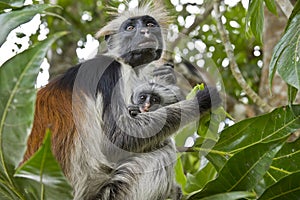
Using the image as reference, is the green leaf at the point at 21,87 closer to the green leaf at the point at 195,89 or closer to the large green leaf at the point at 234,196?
the large green leaf at the point at 234,196

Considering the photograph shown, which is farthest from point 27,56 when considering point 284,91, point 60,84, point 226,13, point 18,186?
point 226,13

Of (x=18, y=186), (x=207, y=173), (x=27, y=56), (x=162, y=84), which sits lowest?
(x=207, y=173)

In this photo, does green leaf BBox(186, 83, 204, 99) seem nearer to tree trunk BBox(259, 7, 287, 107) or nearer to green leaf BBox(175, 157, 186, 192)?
green leaf BBox(175, 157, 186, 192)

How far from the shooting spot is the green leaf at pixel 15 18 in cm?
185

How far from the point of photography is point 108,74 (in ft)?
12.8

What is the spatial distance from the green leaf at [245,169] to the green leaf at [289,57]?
0.39m

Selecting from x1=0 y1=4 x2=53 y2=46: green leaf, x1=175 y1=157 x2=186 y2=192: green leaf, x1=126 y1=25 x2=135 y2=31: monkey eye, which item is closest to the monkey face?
x1=126 y1=25 x2=135 y2=31: monkey eye

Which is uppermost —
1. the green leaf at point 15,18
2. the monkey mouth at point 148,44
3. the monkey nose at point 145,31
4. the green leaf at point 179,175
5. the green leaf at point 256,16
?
the green leaf at point 15,18

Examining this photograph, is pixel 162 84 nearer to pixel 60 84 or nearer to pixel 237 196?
pixel 60 84

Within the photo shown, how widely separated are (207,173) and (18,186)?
2.24 metres

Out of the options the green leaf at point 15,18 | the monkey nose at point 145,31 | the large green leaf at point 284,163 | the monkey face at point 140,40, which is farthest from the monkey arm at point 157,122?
the green leaf at point 15,18

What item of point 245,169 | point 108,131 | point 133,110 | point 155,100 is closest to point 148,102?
point 155,100

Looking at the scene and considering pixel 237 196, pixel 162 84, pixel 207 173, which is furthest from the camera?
pixel 162 84

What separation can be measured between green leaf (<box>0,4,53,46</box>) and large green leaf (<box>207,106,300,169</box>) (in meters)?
1.27
